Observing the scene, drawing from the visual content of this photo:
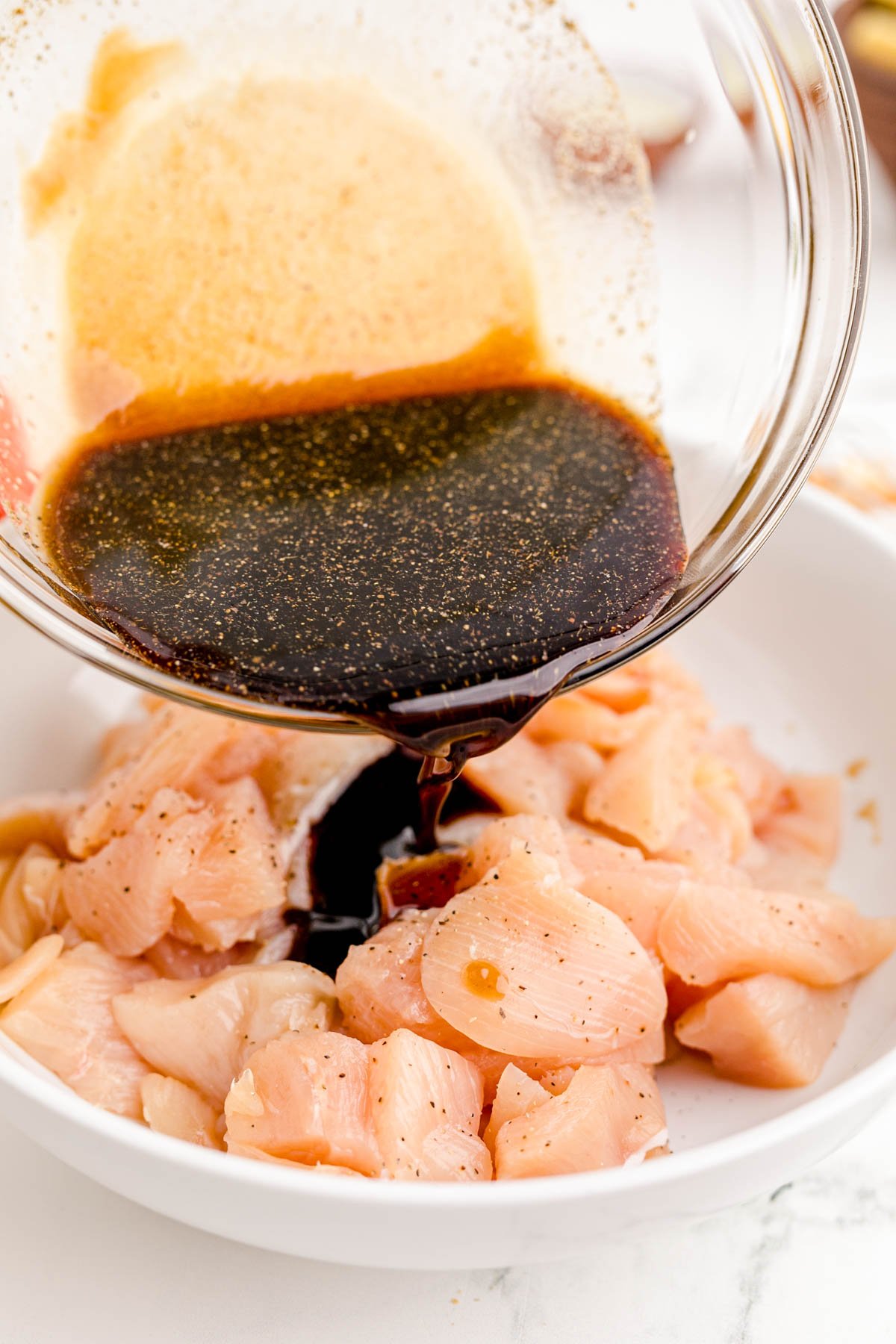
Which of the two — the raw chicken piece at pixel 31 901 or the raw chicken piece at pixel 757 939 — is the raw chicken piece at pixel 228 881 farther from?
the raw chicken piece at pixel 757 939

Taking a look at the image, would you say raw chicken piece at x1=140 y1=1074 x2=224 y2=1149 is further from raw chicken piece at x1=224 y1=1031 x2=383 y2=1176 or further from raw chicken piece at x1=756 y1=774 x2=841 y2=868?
raw chicken piece at x1=756 y1=774 x2=841 y2=868

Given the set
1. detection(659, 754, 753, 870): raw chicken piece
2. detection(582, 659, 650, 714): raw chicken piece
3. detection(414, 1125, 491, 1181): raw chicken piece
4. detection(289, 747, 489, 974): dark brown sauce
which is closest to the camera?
detection(414, 1125, 491, 1181): raw chicken piece

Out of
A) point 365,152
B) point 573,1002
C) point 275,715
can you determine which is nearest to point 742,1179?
point 573,1002

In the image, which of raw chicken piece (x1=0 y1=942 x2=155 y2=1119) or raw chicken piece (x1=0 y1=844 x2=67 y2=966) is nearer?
raw chicken piece (x1=0 y1=942 x2=155 y2=1119)

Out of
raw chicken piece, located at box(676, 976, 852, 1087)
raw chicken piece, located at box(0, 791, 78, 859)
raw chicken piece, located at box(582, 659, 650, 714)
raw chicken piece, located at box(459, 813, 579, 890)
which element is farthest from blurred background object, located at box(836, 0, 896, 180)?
raw chicken piece, located at box(0, 791, 78, 859)

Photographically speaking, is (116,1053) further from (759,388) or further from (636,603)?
(759,388)

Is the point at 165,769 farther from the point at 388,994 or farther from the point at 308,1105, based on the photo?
the point at 308,1105

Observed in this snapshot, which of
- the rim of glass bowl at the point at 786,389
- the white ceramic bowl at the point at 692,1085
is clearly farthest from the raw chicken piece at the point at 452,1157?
the rim of glass bowl at the point at 786,389
